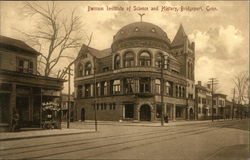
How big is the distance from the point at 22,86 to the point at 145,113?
67.6ft

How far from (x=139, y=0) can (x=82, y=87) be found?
109 feet

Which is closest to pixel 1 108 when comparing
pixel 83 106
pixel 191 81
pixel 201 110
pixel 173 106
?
pixel 83 106

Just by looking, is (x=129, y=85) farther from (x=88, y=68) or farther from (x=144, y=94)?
(x=88, y=68)

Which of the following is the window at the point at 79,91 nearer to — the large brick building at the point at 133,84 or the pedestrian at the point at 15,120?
the large brick building at the point at 133,84

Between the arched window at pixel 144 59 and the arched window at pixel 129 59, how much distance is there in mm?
1064

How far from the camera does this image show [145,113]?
121 feet

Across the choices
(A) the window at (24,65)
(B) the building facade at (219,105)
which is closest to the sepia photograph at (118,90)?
(A) the window at (24,65)

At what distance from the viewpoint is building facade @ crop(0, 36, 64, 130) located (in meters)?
17.9

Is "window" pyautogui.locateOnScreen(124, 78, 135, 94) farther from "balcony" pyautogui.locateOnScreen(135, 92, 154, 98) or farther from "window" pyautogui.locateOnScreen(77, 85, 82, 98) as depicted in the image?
"window" pyautogui.locateOnScreen(77, 85, 82, 98)

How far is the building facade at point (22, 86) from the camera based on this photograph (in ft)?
58.6

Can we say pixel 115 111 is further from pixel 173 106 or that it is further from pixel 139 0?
pixel 139 0

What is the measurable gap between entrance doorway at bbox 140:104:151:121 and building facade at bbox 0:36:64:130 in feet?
53.3

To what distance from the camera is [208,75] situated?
1315 centimetres

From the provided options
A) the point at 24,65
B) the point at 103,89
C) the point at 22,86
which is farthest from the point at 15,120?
the point at 103,89
